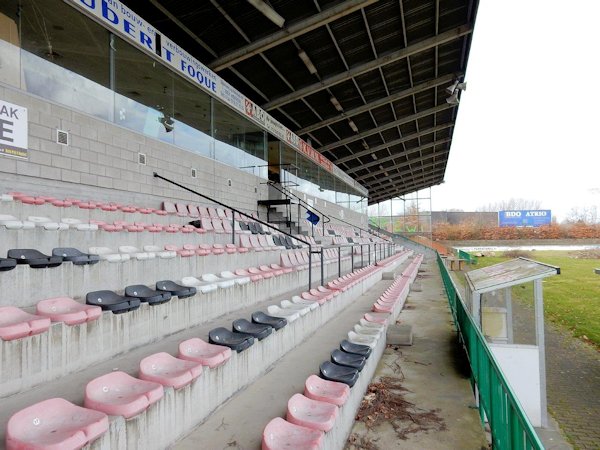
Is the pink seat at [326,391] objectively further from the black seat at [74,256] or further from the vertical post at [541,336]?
the vertical post at [541,336]

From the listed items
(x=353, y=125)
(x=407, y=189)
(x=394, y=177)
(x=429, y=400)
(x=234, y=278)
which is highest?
(x=353, y=125)

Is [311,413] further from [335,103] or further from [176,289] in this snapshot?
[335,103]

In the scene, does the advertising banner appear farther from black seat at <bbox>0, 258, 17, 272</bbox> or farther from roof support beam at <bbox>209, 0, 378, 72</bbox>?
roof support beam at <bbox>209, 0, 378, 72</bbox>

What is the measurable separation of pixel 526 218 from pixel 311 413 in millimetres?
49253

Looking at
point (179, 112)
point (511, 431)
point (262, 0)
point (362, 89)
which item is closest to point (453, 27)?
point (362, 89)

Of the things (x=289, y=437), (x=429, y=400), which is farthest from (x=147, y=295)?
(x=429, y=400)

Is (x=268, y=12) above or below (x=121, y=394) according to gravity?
above

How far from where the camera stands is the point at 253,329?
343cm

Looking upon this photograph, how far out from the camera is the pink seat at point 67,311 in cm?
245

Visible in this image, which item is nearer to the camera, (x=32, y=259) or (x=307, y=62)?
(x=32, y=259)

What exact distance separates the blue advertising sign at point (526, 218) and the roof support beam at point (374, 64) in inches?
1519

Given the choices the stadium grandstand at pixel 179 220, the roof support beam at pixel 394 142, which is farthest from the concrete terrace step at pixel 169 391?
the roof support beam at pixel 394 142

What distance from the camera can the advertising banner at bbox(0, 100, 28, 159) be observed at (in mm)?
4918

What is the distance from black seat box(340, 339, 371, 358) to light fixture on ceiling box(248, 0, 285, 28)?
7.29m
